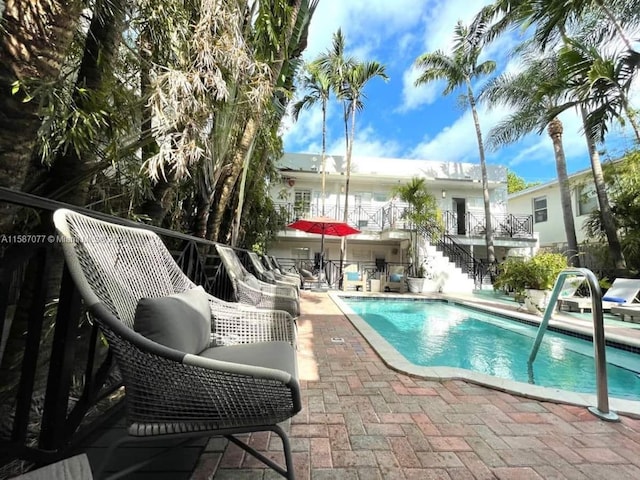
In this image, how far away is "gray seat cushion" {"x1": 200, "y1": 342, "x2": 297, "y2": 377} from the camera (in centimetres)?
143

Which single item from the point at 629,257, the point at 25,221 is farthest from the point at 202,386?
the point at 629,257

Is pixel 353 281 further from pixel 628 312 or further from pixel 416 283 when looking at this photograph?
pixel 628 312

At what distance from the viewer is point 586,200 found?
1273cm

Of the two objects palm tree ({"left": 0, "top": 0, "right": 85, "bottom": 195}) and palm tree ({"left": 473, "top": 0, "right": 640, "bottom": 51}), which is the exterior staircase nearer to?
palm tree ({"left": 473, "top": 0, "right": 640, "bottom": 51})

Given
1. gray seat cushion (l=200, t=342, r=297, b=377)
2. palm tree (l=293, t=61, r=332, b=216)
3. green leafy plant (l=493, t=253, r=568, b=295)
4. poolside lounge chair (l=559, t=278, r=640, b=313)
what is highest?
palm tree (l=293, t=61, r=332, b=216)

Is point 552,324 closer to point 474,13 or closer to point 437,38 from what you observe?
point 474,13

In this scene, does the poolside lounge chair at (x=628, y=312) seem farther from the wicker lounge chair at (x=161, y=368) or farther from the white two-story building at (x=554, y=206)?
the white two-story building at (x=554, y=206)

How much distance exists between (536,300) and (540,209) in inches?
489

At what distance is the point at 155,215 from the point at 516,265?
22.5 feet

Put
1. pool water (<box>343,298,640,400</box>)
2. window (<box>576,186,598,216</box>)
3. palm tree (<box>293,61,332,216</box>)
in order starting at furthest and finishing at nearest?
1. palm tree (<box>293,61,332,216</box>)
2. window (<box>576,186,598,216</box>)
3. pool water (<box>343,298,640,400</box>)

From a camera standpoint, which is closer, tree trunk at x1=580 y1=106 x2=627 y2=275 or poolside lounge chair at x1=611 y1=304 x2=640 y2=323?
poolside lounge chair at x1=611 y1=304 x2=640 y2=323

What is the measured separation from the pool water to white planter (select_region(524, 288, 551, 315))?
61 cm

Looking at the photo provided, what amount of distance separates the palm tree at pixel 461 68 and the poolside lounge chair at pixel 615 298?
20.2 feet

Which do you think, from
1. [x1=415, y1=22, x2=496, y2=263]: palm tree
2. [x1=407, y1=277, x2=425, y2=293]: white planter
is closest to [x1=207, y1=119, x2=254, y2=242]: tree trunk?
[x1=407, y1=277, x2=425, y2=293]: white planter
